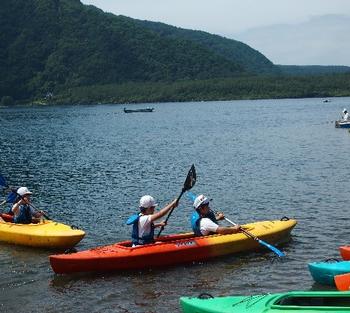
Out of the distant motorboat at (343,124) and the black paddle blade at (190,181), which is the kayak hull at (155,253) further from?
the distant motorboat at (343,124)

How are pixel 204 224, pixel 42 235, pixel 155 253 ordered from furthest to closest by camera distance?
pixel 42 235
pixel 204 224
pixel 155 253

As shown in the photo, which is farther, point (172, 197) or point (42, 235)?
point (172, 197)

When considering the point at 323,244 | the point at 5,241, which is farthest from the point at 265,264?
the point at 5,241

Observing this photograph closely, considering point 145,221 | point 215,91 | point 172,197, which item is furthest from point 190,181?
point 215,91

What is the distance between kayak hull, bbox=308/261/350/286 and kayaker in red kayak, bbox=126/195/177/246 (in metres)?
3.81

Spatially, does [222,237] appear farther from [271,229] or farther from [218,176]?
[218,176]

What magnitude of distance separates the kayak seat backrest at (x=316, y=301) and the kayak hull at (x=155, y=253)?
495cm

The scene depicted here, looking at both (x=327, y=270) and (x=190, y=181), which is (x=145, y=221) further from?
(x=327, y=270)

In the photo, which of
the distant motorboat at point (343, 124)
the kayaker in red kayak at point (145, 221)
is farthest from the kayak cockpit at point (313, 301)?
the distant motorboat at point (343, 124)

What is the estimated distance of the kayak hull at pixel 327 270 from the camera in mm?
12844

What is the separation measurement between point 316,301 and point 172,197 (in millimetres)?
16048

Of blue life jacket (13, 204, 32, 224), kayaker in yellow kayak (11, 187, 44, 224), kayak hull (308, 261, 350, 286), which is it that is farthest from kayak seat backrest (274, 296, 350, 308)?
blue life jacket (13, 204, 32, 224)

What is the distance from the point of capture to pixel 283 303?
10406 mm

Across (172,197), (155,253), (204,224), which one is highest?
(204,224)
